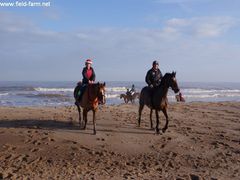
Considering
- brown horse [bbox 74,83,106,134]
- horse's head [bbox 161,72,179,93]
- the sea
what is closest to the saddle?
brown horse [bbox 74,83,106,134]

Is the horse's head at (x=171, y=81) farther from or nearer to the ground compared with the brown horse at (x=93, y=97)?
farther from the ground

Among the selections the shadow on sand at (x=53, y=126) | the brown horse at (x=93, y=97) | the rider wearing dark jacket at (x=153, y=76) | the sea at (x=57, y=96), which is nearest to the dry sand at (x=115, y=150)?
the shadow on sand at (x=53, y=126)

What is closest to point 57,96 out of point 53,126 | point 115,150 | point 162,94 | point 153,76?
point 53,126

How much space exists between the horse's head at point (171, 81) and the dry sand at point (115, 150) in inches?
59.0

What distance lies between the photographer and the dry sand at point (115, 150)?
7305mm

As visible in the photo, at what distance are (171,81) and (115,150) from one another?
127 inches

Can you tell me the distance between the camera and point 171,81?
11.2 m

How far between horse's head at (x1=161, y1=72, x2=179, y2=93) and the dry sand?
1.50m

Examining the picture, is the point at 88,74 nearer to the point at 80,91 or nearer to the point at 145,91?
the point at 80,91

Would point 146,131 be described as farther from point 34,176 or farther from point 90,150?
point 34,176

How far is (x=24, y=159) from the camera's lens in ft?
26.5

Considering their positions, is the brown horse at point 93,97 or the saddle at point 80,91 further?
the saddle at point 80,91

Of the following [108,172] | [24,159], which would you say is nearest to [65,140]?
[24,159]

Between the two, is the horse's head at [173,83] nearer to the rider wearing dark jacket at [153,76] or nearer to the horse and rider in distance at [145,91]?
the horse and rider in distance at [145,91]
